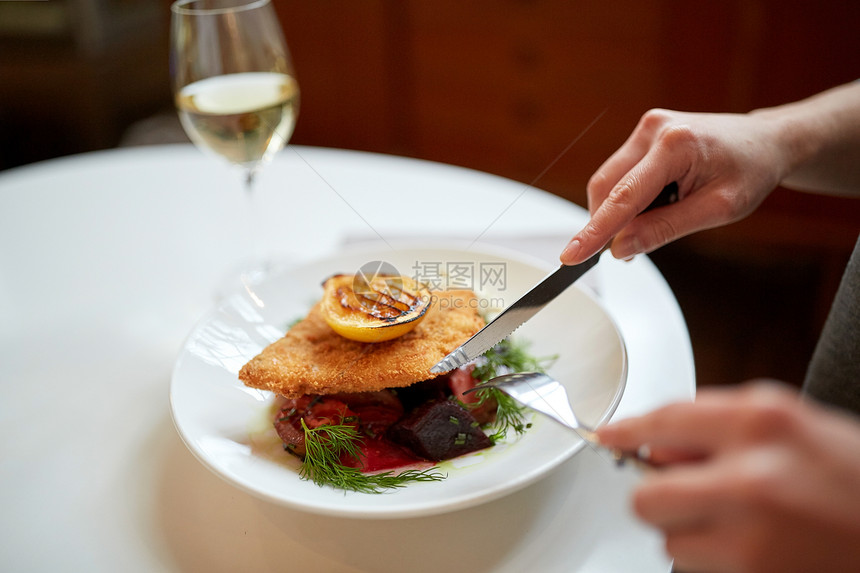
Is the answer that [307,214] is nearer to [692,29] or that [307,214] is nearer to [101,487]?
[101,487]

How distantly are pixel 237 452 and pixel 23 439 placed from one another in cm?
32

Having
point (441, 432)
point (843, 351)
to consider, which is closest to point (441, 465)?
point (441, 432)

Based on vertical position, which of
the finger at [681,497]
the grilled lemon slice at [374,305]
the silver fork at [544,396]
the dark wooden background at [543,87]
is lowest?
the dark wooden background at [543,87]

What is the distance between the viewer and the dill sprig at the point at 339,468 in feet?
2.25

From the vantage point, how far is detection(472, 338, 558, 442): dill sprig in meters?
0.79

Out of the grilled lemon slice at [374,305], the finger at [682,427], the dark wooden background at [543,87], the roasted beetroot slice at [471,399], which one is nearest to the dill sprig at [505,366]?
the roasted beetroot slice at [471,399]

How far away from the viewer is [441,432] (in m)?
0.72

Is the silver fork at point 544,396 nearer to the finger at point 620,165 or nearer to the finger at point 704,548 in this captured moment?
the finger at point 704,548

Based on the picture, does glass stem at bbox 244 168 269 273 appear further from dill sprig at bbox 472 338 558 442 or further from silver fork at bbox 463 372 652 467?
silver fork at bbox 463 372 652 467

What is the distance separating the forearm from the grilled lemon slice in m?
0.57

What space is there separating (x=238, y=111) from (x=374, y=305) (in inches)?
17.5

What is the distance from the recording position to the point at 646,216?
0.90 m

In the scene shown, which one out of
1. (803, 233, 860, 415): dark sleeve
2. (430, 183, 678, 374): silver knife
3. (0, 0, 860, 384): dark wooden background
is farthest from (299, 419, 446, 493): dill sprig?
(0, 0, 860, 384): dark wooden background

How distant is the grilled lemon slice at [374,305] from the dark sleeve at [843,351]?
0.58m
